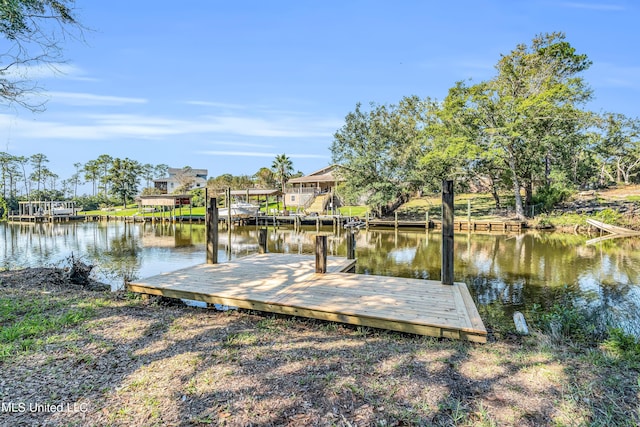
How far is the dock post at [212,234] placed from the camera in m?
7.73

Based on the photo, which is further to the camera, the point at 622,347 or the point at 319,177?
the point at 319,177

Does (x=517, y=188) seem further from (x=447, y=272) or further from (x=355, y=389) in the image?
(x=355, y=389)

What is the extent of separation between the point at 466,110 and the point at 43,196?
196 ft

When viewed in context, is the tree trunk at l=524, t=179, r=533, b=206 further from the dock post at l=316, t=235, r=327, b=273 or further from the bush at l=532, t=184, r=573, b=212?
the dock post at l=316, t=235, r=327, b=273

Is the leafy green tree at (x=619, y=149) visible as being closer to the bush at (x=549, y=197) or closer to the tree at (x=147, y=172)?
the bush at (x=549, y=197)

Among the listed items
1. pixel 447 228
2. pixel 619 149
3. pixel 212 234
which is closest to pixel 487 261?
pixel 447 228

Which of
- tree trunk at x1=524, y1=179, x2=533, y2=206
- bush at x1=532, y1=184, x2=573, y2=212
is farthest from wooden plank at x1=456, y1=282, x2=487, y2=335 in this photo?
bush at x1=532, y1=184, x2=573, y2=212

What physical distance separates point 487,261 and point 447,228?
306 inches

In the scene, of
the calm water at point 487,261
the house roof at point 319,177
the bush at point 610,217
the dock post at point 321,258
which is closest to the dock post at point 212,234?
the dock post at point 321,258

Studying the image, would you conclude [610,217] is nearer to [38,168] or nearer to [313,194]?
[313,194]

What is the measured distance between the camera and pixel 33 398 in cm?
268

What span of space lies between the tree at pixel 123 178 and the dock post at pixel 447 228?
51.6m

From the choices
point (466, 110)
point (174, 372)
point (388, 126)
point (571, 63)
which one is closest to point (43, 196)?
point (388, 126)

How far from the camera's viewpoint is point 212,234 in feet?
25.8
